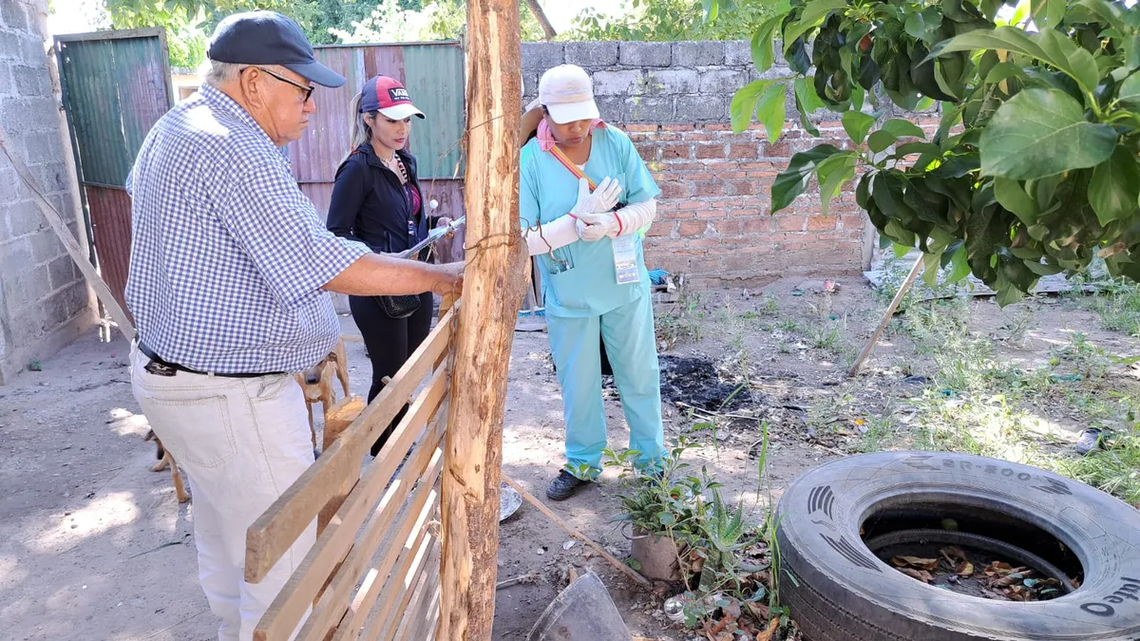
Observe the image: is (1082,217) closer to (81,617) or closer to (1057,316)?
(81,617)

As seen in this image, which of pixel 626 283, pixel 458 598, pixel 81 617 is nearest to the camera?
pixel 458 598

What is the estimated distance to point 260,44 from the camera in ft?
6.18

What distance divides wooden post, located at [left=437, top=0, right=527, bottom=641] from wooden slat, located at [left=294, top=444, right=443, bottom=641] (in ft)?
0.23

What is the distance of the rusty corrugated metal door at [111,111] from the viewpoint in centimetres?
554

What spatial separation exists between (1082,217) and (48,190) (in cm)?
646

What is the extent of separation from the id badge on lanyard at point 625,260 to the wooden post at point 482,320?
143 centimetres

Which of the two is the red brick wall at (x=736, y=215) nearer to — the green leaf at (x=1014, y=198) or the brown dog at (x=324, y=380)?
the brown dog at (x=324, y=380)

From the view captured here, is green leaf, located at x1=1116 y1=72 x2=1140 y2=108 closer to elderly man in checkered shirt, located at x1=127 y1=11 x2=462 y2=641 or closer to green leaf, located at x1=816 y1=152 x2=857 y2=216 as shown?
green leaf, located at x1=816 y1=152 x2=857 y2=216

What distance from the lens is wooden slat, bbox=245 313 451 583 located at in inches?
38.9

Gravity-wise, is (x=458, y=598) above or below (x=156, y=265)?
below

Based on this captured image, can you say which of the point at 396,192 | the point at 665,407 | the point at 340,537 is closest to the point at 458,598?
the point at 340,537

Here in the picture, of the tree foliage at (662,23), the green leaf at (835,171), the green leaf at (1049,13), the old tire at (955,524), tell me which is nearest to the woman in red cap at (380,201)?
the old tire at (955,524)

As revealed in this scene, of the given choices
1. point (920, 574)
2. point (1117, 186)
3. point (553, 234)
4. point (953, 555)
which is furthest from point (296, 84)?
point (953, 555)

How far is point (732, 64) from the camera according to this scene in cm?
629
